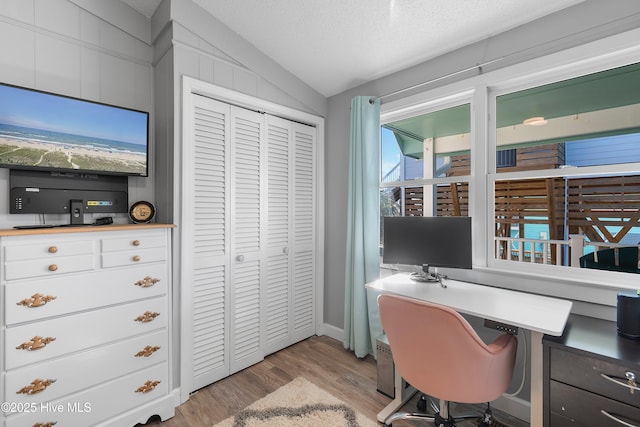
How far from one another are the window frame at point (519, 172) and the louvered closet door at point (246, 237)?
4.67 ft

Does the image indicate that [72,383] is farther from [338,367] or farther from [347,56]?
[347,56]

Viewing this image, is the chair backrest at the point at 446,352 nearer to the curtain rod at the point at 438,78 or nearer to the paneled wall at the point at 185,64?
the paneled wall at the point at 185,64

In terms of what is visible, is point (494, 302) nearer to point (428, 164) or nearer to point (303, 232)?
point (428, 164)

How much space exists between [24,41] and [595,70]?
11.4ft

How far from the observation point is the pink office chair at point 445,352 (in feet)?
4.32

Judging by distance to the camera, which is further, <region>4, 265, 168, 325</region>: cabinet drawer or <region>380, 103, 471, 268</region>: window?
<region>380, 103, 471, 268</region>: window

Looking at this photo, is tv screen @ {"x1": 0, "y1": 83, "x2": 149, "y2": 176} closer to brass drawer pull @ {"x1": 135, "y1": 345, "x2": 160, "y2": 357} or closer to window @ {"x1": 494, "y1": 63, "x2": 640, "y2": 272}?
brass drawer pull @ {"x1": 135, "y1": 345, "x2": 160, "y2": 357}

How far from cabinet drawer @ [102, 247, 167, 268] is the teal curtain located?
5.07ft

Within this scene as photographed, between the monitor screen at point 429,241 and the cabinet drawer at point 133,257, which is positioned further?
the monitor screen at point 429,241

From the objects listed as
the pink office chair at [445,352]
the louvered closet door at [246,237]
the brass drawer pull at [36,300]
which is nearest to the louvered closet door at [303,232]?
the louvered closet door at [246,237]

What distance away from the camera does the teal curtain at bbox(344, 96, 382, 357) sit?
2.57 metres

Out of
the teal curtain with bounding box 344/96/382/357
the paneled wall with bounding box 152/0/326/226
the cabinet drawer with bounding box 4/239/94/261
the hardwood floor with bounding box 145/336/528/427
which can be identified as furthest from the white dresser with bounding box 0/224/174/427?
the teal curtain with bounding box 344/96/382/357

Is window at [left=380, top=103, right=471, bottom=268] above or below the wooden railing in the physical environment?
above

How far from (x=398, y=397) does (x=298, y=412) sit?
0.68m
